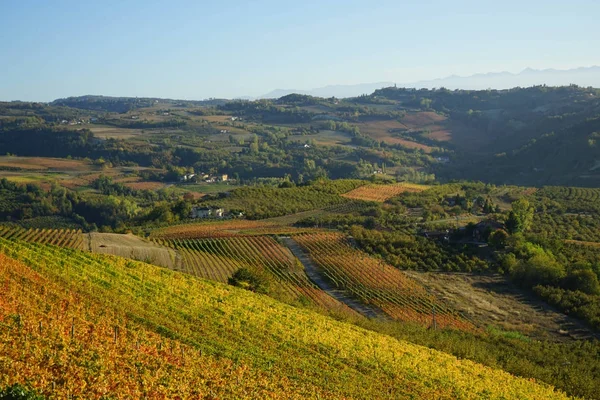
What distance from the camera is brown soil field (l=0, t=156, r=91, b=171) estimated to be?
139250 millimetres

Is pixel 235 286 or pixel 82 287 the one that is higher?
pixel 82 287

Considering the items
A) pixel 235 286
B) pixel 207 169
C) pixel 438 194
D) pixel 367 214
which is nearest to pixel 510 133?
pixel 207 169

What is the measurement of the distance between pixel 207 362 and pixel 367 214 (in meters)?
58.1

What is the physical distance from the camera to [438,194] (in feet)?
301

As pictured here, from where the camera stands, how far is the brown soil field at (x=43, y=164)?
5482 inches

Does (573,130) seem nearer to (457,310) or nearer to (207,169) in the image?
(207,169)

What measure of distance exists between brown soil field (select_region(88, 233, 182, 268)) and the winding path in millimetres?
11441

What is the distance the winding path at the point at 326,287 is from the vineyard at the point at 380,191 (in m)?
31.3

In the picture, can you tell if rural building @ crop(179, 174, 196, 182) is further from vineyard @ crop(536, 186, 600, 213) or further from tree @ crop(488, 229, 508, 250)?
tree @ crop(488, 229, 508, 250)

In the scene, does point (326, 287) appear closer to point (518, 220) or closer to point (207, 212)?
point (518, 220)

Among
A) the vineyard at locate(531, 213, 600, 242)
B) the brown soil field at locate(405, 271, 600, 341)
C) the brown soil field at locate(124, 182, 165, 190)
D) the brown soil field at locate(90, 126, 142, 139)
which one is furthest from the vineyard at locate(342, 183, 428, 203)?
the brown soil field at locate(90, 126, 142, 139)

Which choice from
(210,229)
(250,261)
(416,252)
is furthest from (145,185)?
(416,252)

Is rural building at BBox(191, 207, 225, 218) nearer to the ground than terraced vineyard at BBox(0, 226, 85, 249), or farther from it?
nearer to the ground

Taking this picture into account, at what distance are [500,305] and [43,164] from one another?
127m
